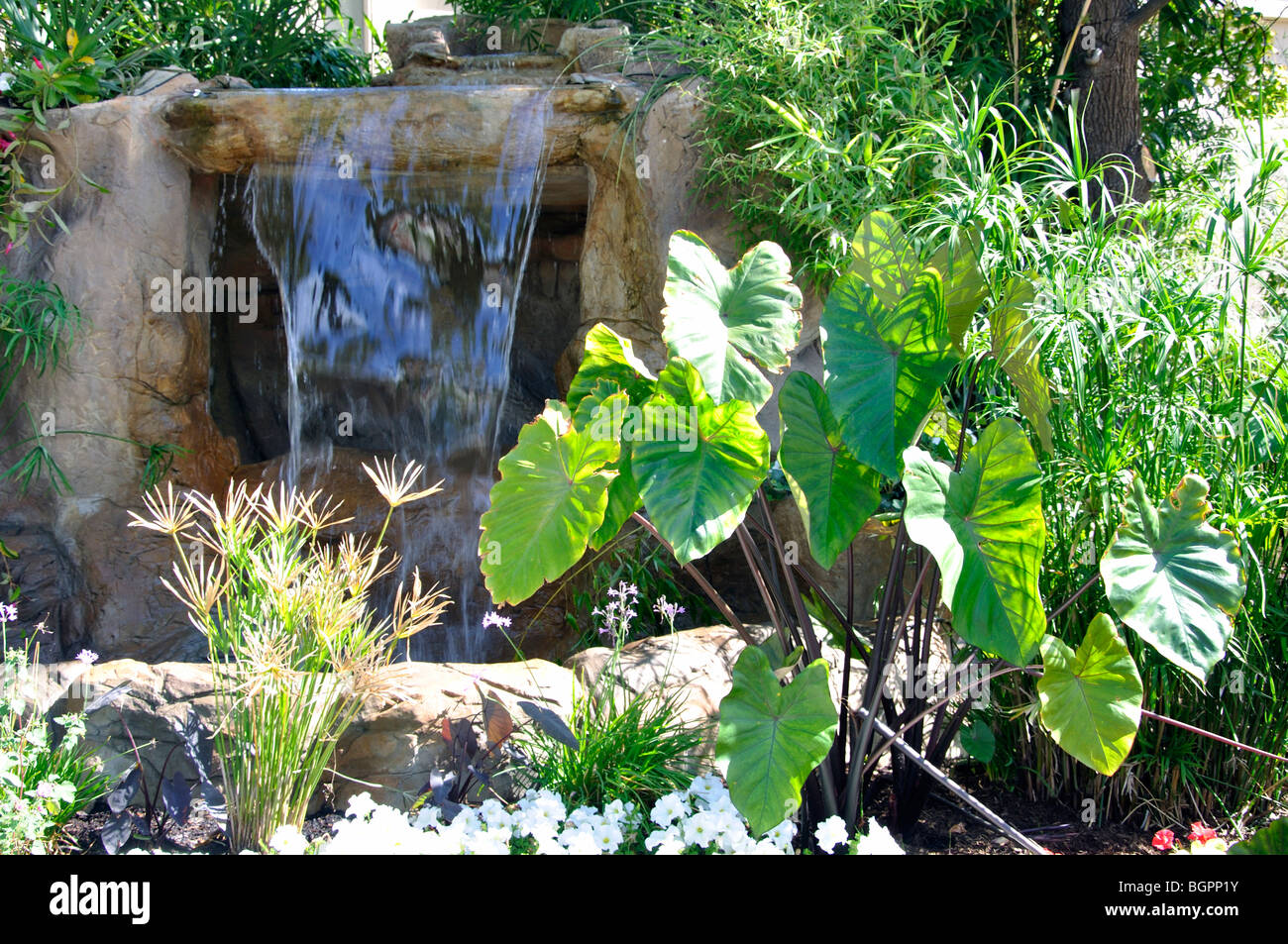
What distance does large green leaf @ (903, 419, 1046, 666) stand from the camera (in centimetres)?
222

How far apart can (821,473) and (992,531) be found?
1.43ft

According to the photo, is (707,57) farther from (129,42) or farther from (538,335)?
(129,42)

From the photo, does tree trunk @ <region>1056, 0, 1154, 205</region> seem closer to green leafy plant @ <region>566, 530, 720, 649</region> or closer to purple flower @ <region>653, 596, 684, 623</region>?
green leafy plant @ <region>566, 530, 720, 649</region>

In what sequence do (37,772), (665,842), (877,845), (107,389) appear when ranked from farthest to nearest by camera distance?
(107,389), (37,772), (665,842), (877,845)

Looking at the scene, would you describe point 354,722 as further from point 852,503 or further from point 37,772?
point 852,503

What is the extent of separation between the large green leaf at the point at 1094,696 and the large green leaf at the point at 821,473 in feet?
1.80

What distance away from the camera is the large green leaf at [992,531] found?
222 centimetres

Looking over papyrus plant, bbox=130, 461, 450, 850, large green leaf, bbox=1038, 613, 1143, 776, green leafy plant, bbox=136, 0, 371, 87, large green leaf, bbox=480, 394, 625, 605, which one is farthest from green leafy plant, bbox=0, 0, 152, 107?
large green leaf, bbox=1038, 613, 1143, 776

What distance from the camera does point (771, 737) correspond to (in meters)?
2.31

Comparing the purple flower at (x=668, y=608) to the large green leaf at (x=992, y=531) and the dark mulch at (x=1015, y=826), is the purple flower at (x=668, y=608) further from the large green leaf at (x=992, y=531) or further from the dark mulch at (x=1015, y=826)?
the large green leaf at (x=992, y=531)

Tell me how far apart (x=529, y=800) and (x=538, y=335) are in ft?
14.1

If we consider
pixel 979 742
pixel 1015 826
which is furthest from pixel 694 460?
pixel 1015 826
